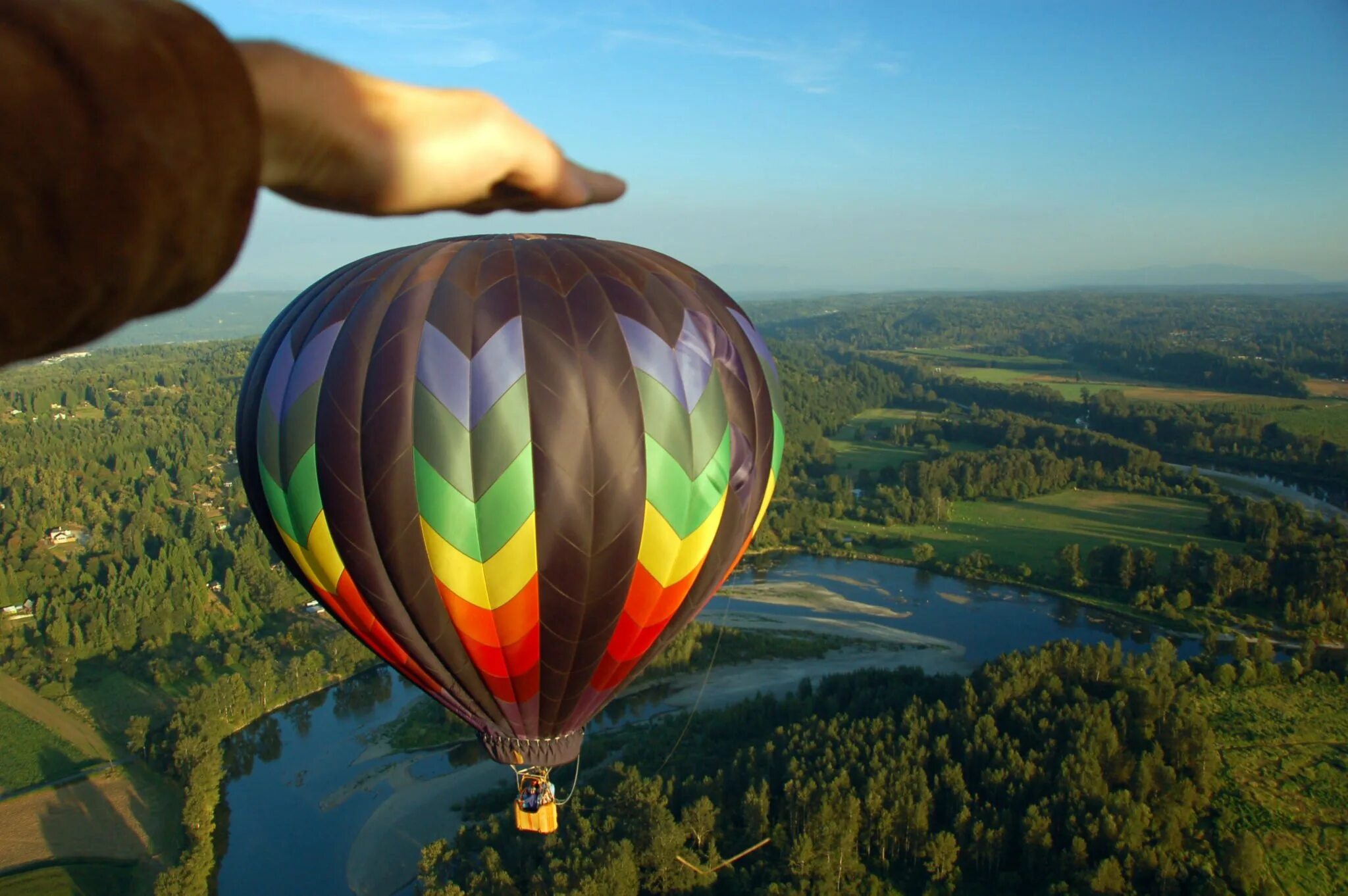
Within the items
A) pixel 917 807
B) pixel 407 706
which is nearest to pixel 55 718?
pixel 407 706

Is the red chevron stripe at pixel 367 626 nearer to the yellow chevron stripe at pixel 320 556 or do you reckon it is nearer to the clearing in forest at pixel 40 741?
the yellow chevron stripe at pixel 320 556

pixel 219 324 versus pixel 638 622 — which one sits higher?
pixel 638 622

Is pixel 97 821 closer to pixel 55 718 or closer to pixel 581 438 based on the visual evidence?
pixel 55 718

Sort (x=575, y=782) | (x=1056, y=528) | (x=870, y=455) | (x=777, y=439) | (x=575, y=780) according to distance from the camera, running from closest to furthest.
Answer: (x=777, y=439) → (x=575, y=780) → (x=575, y=782) → (x=1056, y=528) → (x=870, y=455)

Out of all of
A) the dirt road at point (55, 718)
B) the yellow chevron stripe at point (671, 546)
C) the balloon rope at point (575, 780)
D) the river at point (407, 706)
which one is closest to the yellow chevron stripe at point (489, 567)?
the yellow chevron stripe at point (671, 546)

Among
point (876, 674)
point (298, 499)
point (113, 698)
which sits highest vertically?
point (298, 499)

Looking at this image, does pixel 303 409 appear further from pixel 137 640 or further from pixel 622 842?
pixel 137 640
